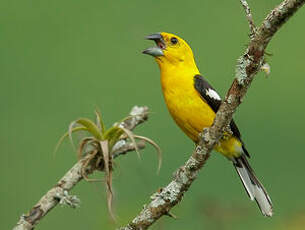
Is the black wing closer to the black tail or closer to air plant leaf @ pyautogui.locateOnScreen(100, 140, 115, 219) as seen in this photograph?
the black tail

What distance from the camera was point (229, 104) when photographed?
241 cm

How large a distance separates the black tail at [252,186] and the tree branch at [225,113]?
3.00 feet

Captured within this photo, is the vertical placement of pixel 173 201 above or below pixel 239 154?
below

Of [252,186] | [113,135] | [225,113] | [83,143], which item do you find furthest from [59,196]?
[252,186]

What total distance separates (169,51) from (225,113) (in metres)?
1.93

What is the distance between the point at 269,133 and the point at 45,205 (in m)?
3.33

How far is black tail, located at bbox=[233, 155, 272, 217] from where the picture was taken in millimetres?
3606

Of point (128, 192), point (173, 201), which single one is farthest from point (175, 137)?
point (173, 201)

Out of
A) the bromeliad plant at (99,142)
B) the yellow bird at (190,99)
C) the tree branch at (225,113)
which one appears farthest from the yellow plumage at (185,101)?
the tree branch at (225,113)

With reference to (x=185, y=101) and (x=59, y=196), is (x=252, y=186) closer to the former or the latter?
(x=185, y=101)

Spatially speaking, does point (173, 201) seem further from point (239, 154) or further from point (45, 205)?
point (239, 154)

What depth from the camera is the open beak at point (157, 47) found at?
4.18 m

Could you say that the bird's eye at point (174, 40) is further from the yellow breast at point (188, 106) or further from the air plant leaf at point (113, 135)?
the air plant leaf at point (113, 135)

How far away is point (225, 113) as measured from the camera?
2.43m
